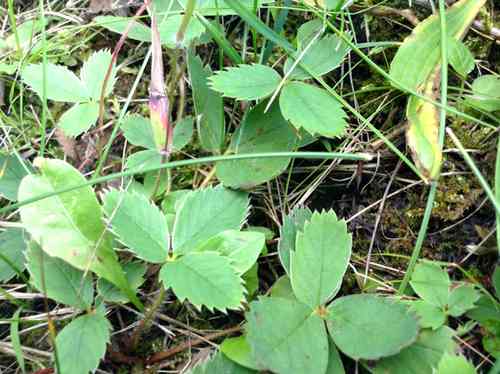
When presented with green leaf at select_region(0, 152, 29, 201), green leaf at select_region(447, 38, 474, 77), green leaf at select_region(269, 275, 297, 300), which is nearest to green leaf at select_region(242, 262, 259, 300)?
green leaf at select_region(269, 275, 297, 300)

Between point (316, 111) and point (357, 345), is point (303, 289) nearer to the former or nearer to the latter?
point (357, 345)

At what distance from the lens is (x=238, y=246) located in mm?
1133

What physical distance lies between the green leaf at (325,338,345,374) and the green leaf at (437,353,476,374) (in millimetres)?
193

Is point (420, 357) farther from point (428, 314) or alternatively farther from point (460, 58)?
point (460, 58)

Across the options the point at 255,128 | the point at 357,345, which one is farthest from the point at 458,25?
the point at 357,345

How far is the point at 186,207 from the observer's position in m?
1.17

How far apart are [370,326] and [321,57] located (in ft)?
2.31

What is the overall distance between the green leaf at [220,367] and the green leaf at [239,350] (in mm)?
12

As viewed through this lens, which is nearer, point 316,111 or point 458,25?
point 316,111

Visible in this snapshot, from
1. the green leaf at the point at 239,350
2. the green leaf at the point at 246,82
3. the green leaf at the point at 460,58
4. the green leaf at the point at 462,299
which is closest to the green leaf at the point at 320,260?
the green leaf at the point at 239,350

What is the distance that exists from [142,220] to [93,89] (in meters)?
0.51

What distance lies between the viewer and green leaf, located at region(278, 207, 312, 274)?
46.0 inches

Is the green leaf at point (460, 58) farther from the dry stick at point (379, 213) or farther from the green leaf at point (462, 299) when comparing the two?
the green leaf at point (462, 299)

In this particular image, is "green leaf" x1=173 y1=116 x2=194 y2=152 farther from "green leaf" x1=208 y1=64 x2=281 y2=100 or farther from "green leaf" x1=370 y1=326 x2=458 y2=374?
"green leaf" x1=370 y1=326 x2=458 y2=374
